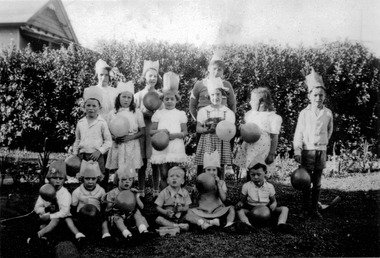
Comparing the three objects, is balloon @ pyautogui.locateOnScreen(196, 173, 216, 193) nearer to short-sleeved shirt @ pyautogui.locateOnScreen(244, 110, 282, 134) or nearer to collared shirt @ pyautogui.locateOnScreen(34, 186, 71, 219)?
short-sleeved shirt @ pyautogui.locateOnScreen(244, 110, 282, 134)

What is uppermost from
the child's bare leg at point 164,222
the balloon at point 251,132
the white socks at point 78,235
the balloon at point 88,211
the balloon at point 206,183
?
the balloon at point 251,132

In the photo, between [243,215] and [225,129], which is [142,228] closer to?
[243,215]

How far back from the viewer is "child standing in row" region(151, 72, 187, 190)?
5168mm

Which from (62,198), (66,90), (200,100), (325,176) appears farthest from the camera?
(66,90)

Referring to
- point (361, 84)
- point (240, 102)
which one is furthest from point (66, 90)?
point (361, 84)

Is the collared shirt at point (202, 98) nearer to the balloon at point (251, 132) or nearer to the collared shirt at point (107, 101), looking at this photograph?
the balloon at point (251, 132)

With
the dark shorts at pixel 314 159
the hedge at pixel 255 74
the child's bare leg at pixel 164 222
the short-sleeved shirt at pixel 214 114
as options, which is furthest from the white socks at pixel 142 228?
the hedge at pixel 255 74

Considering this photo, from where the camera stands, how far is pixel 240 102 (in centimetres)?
857

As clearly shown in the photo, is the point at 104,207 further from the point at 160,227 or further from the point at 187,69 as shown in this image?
the point at 187,69

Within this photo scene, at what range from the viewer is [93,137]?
15.9ft

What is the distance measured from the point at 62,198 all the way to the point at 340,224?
3318 mm

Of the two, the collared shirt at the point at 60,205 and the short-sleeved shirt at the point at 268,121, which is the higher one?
the short-sleeved shirt at the point at 268,121

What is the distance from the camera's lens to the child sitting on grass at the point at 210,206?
4375mm

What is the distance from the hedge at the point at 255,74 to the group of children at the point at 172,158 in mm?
2798
